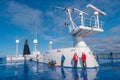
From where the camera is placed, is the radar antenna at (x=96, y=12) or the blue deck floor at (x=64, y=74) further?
the radar antenna at (x=96, y=12)

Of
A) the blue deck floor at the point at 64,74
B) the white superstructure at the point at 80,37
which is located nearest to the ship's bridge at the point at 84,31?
the white superstructure at the point at 80,37

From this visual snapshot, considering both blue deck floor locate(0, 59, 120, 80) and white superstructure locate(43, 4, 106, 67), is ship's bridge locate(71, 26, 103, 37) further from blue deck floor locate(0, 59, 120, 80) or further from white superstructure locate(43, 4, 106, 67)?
blue deck floor locate(0, 59, 120, 80)

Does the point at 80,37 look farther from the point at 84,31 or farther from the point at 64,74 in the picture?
the point at 64,74

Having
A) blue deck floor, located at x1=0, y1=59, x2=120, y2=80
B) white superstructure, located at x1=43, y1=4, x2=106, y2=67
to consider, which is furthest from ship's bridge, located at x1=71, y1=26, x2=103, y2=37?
blue deck floor, located at x1=0, y1=59, x2=120, y2=80

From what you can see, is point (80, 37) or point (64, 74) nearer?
point (64, 74)

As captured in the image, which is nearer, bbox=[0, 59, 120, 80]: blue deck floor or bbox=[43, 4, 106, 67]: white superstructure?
bbox=[0, 59, 120, 80]: blue deck floor

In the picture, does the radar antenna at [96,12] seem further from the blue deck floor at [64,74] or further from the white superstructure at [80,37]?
the blue deck floor at [64,74]

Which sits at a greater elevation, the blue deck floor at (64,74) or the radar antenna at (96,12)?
the radar antenna at (96,12)

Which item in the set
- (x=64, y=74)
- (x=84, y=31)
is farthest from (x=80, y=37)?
(x=64, y=74)

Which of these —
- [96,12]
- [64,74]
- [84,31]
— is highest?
[96,12]

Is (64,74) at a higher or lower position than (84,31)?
lower

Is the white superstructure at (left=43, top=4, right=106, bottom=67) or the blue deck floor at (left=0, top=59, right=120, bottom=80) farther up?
the white superstructure at (left=43, top=4, right=106, bottom=67)

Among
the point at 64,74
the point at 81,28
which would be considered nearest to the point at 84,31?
the point at 81,28

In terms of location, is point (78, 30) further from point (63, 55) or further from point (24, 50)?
point (24, 50)
